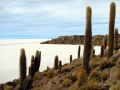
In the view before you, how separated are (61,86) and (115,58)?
17.7ft

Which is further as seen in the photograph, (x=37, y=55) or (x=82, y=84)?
(x=37, y=55)

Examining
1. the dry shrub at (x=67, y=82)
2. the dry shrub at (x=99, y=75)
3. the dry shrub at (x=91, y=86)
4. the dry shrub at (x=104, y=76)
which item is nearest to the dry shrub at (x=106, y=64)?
the dry shrub at (x=99, y=75)

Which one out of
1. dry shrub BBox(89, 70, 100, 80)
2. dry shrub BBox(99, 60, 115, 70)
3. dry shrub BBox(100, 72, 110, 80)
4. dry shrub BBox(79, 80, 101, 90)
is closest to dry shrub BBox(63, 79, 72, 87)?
dry shrub BBox(89, 70, 100, 80)

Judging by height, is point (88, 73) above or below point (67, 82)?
above

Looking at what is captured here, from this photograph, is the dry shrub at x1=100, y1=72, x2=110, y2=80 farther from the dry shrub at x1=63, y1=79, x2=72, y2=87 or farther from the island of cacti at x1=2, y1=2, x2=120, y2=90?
the dry shrub at x1=63, y1=79, x2=72, y2=87

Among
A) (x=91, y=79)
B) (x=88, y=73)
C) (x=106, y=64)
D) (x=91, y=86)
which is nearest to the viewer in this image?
(x=91, y=86)

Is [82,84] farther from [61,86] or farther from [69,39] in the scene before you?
[69,39]

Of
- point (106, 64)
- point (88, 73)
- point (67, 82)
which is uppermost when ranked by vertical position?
point (106, 64)

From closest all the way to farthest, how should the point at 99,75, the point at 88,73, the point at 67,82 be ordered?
the point at 99,75
the point at 67,82
the point at 88,73

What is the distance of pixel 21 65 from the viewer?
3328 centimetres

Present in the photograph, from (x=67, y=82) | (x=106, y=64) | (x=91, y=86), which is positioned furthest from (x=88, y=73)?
(x=91, y=86)

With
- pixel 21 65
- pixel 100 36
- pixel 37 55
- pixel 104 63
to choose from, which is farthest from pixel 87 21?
pixel 100 36

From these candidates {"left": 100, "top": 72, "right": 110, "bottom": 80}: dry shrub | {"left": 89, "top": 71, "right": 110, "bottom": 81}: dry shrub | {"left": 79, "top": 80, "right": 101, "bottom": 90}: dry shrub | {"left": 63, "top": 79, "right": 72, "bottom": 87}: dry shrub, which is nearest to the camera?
{"left": 79, "top": 80, "right": 101, "bottom": 90}: dry shrub

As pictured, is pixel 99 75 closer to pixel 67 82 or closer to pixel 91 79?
pixel 91 79
